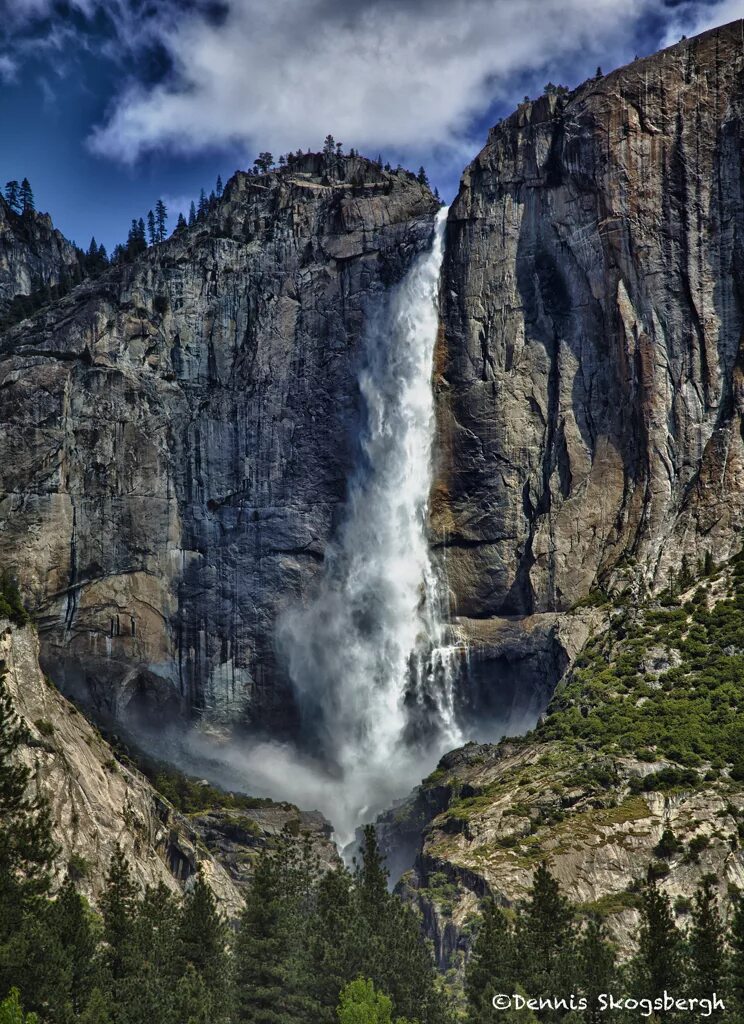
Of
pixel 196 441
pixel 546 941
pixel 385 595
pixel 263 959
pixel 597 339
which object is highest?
pixel 597 339

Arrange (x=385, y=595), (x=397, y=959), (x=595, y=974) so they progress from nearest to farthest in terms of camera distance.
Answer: (x=595, y=974), (x=397, y=959), (x=385, y=595)

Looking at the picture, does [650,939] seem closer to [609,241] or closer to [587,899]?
[587,899]

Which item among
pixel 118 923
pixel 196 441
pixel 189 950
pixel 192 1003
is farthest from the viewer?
pixel 196 441

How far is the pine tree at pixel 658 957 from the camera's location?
6050cm

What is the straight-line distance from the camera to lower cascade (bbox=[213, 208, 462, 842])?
124562 mm

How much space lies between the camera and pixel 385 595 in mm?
129125

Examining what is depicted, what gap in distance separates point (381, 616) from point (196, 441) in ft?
75.0

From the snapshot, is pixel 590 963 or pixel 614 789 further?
pixel 614 789

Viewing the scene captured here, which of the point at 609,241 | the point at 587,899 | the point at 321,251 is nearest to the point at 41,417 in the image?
the point at 321,251

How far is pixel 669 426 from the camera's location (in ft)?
367

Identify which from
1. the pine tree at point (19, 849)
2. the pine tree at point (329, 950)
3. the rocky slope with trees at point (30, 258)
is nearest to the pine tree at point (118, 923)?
the pine tree at point (19, 849)

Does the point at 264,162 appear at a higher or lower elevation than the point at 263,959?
higher

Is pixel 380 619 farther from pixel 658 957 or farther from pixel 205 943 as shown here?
pixel 658 957

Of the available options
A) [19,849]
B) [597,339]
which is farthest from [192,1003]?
[597,339]
